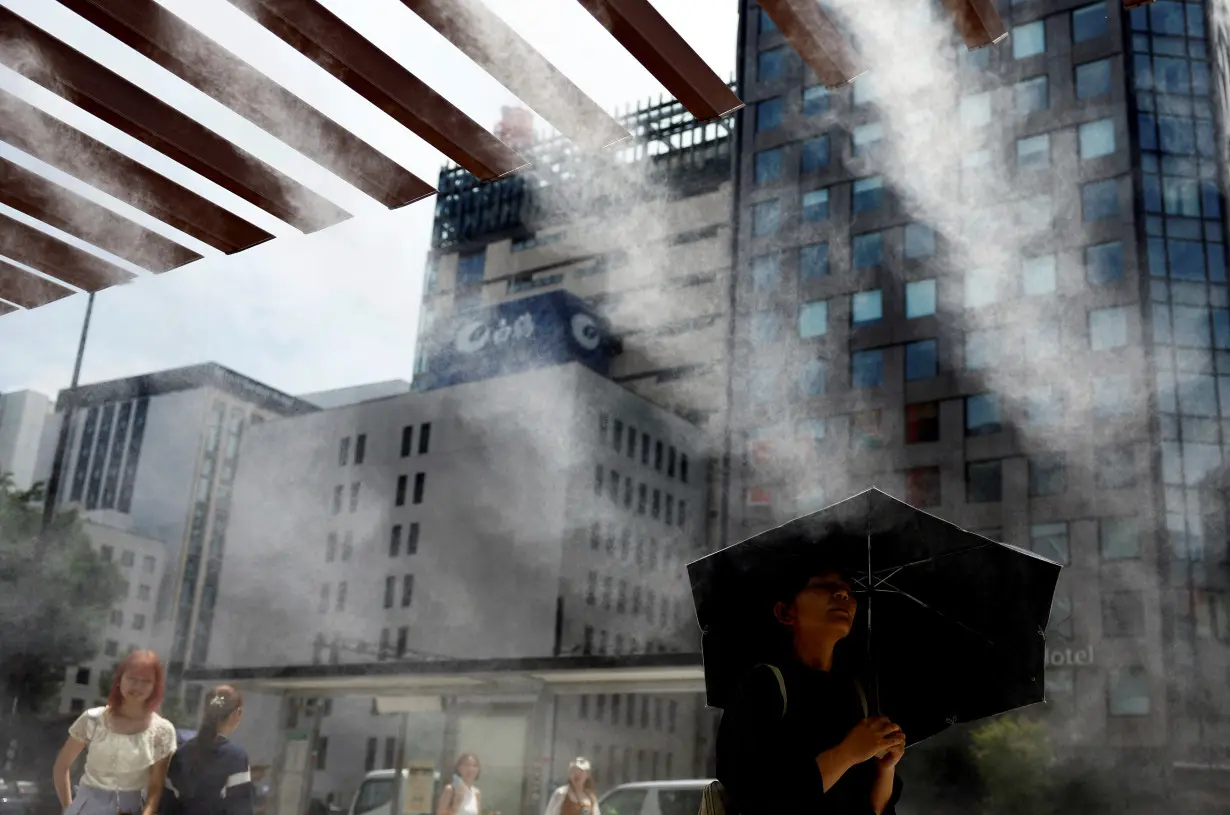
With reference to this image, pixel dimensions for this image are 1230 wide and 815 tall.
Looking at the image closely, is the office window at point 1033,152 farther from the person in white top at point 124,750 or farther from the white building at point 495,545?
the person in white top at point 124,750

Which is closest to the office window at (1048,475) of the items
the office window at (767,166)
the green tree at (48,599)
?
the office window at (767,166)

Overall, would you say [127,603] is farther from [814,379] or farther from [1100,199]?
[1100,199]

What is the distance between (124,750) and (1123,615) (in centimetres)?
2129

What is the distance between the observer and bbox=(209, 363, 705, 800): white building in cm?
3409

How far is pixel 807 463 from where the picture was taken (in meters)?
25.9

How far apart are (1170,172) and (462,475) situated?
70.8 feet

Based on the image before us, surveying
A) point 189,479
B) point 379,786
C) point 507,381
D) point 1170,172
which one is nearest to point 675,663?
point 379,786

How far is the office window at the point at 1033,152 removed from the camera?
81.3ft

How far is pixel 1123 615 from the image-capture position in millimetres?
20938

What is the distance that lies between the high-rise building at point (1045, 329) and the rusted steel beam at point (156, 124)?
2123cm

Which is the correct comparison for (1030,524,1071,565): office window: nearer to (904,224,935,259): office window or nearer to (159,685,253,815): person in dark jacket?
(904,224,935,259): office window

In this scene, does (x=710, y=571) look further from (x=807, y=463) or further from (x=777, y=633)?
(x=807, y=463)

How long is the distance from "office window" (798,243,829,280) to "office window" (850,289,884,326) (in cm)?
102

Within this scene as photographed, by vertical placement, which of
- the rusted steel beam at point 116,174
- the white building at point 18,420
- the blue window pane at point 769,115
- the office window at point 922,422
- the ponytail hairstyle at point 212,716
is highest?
the blue window pane at point 769,115
